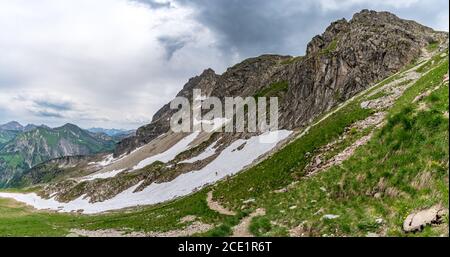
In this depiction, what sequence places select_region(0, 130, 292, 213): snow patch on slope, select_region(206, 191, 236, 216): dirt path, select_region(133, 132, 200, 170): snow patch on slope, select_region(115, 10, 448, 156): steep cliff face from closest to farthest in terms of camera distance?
select_region(206, 191, 236, 216): dirt path → select_region(0, 130, 292, 213): snow patch on slope → select_region(115, 10, 448, 156): steep cliff face → select_region(133, 132, 200, 170): snow patch on slope


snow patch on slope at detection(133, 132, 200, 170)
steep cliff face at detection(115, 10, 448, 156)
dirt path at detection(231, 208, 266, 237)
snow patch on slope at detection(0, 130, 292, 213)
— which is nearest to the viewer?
dirt path at detection(231, 208, 266, 237)

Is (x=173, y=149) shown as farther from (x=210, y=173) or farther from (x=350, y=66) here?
(x=350, y=66)

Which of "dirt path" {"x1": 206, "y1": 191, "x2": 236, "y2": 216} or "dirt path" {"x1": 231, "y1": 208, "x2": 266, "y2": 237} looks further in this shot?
"dirt path" {"x1": 206, "y1": 191, "x2": 236, "y2": 216}

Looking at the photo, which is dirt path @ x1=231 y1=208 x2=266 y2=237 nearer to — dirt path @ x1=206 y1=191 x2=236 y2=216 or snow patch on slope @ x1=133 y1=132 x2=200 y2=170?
dirt path @ x1=206 y1=191 x2=236 y2=216

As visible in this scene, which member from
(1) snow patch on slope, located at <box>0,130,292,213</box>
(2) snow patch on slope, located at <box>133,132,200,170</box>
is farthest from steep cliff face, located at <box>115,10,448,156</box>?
(2) snow patch on slope, located at <box>133,132,200,170</box>

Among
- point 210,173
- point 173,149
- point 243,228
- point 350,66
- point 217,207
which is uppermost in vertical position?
point 350,66

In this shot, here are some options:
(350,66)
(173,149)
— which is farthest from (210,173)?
(173,149)

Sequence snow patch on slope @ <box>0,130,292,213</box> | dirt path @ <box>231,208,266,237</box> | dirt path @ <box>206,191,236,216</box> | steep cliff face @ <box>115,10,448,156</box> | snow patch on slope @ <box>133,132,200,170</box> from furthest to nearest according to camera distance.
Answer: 1. snow patch on slope @ <box>133,132,200,170</box>
2. steep cliff face @ <box>115,10,448,156</box>
3. snow patch on slope @ <box>0,130,292,213</box>
4. dirt path @ <box>206,191,236,216</box>
5. dirt path @ <box>231,208,266,237</box>

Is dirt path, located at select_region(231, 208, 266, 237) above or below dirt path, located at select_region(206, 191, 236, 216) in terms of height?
above

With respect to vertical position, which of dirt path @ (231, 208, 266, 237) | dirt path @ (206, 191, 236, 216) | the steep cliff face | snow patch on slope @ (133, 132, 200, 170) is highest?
the steep cliff face

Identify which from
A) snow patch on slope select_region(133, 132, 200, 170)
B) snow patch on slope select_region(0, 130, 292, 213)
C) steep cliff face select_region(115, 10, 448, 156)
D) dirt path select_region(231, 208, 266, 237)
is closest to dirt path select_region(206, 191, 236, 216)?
dirt path select_region(231, 208, 266, 237)

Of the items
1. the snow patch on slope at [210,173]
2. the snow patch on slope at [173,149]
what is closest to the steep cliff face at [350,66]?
the snow patch on slope at [210,173]

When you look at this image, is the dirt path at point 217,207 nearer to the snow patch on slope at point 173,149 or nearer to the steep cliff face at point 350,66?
the steep cliff face at point 350,66

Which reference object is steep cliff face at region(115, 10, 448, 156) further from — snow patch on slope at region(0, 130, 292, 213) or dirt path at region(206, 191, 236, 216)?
dirt path at region(206, 191, 236, 216)
